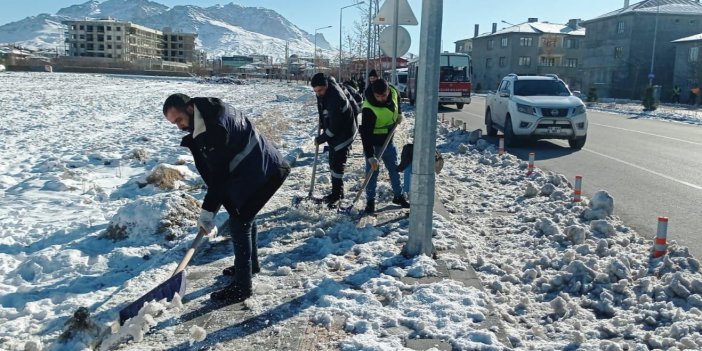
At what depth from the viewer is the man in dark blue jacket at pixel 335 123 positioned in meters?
7.09

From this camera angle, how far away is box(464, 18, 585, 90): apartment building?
80.1m

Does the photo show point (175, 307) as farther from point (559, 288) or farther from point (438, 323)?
point (559, 288)

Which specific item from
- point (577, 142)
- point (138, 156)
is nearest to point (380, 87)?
point (138, 156)

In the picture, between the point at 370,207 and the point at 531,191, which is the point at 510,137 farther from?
the point at 370,207

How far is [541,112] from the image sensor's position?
1402 centimetres

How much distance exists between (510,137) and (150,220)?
10622 millimetres

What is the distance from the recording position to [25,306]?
4.28m

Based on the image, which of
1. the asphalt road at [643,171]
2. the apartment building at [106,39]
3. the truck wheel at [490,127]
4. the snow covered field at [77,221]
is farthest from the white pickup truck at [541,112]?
the apartment building at [106,39]

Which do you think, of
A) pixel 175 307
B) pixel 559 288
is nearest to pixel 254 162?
pixel 175 307

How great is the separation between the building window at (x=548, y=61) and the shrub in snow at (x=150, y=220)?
268 ft

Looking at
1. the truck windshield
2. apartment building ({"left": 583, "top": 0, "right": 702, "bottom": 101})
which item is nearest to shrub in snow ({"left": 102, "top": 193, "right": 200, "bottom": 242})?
the truck windshield

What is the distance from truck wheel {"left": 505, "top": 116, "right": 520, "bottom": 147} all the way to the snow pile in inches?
271

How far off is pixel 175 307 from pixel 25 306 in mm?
1144

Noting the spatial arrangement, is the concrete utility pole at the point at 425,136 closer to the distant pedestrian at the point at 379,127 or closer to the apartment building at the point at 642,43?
the distant pedestrian at the point at 379,127
